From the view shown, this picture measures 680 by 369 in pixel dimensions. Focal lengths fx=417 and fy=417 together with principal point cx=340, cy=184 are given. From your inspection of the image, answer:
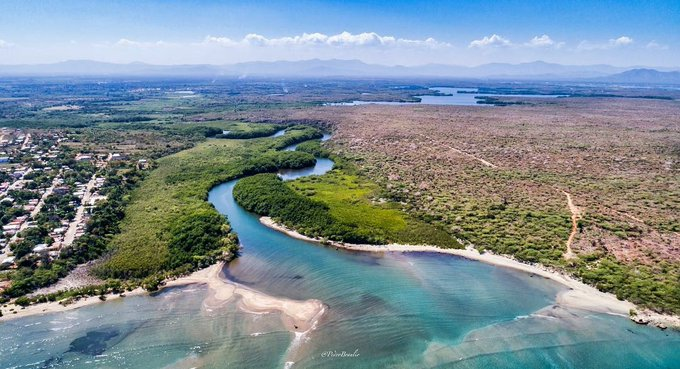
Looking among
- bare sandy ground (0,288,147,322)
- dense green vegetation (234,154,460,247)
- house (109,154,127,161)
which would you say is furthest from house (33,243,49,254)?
house (109,154,127,161)

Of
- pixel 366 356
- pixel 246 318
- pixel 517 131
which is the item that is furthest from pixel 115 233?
pixel 517 131

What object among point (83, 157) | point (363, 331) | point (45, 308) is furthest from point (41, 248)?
point (83, 157)

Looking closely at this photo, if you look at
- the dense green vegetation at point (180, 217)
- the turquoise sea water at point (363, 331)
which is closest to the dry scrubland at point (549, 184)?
the turquoise sea water at point (363, 331)

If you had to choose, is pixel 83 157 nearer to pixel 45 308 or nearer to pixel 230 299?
pixel 45 308

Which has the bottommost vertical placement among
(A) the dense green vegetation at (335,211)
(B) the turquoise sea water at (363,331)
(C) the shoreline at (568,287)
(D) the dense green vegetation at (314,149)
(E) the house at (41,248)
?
(B) the turquoise sea water at (363,331)

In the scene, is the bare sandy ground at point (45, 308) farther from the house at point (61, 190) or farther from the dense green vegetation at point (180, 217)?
the house at point (61, 190)

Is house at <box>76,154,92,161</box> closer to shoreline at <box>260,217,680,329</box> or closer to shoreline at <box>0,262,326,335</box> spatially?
shoreline at <box>0,262,326,335</box>

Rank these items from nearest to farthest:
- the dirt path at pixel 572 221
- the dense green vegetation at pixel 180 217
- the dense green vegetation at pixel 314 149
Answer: the dense green vegetation at pixel 180 217, the dirt path at pixel 572 221, the dense green vegetation at pixel 314 149
